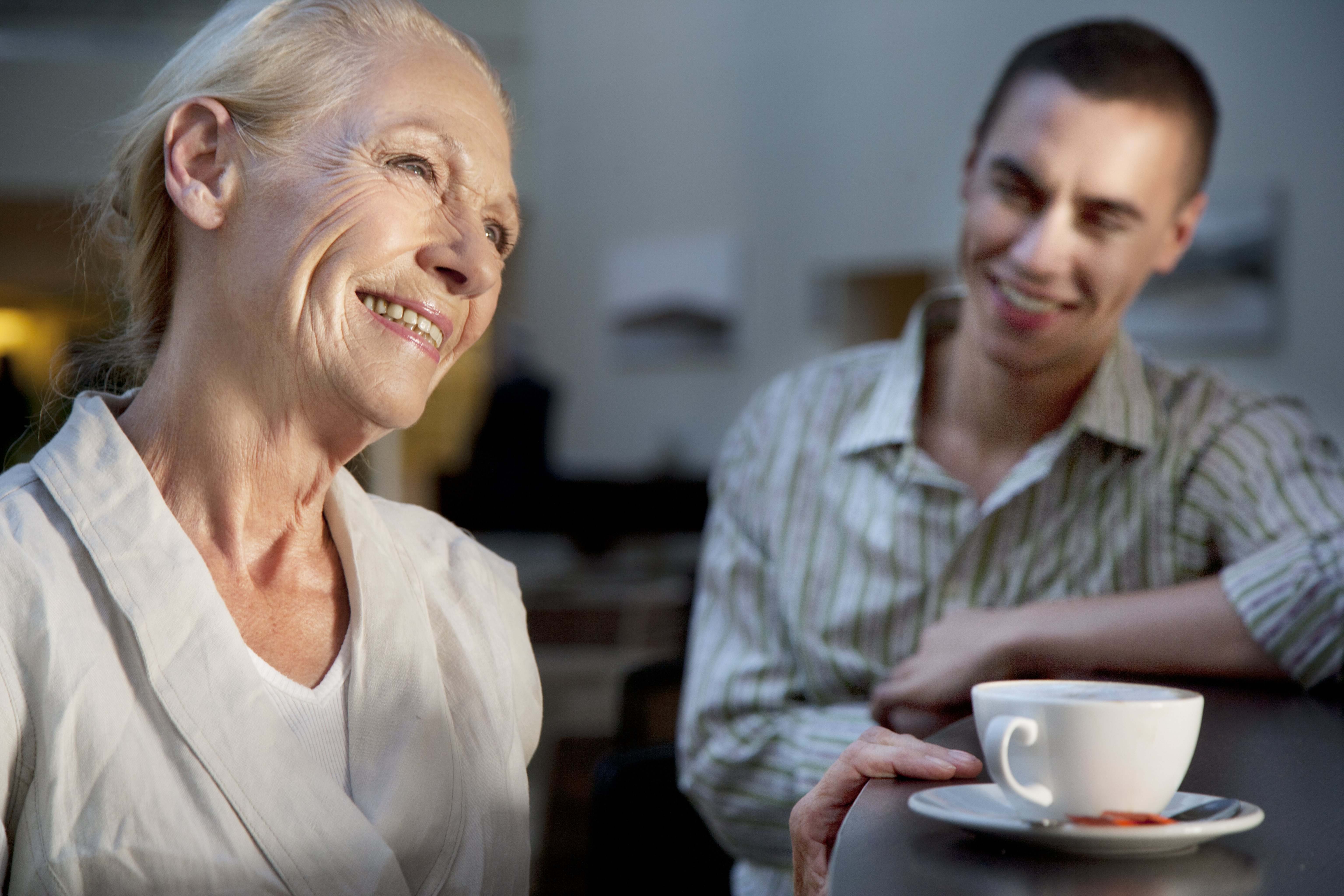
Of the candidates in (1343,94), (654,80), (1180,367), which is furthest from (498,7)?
(1180,367)

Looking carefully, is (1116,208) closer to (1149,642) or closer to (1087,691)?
(1149,642)

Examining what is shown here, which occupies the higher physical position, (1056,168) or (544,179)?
(1056,168)

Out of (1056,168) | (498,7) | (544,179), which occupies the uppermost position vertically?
(498,7)

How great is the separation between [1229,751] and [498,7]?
7756 mm

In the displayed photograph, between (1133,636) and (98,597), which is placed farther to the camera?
(1133,636)

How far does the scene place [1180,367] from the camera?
1.67 m

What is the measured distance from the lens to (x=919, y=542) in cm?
158

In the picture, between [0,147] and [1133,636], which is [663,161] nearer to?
[0,147]

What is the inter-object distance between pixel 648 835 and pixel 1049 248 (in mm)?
990

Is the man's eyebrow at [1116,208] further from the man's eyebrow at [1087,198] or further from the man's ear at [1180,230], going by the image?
the man's ear at [1180,230]

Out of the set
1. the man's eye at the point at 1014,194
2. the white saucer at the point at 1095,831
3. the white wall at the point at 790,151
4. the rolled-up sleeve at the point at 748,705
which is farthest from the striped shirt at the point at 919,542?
the white wall at the point at 790,151

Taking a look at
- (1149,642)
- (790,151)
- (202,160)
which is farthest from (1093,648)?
(790,151)

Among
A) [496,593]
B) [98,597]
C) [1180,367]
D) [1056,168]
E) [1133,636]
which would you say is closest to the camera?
[98,597]

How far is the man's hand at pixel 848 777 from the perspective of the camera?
77 centimetres
